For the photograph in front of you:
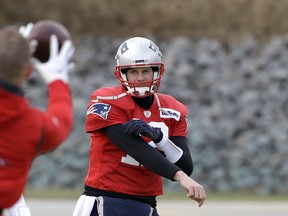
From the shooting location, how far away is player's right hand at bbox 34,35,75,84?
4895 mm

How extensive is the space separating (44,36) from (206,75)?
1637cm

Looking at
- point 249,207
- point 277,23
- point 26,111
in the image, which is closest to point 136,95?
point 26,111

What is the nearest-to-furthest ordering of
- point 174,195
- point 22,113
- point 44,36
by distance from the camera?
point 22,113
point 44,36
point 174,195

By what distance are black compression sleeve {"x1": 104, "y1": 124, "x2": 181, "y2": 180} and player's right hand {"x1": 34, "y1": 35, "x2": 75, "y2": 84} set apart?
4.44 ft

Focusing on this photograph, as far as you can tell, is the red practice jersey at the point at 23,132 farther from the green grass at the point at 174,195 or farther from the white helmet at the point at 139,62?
the green grass at the point at 174,195

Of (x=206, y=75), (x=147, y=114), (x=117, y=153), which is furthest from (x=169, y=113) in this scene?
(x=206, y=75)

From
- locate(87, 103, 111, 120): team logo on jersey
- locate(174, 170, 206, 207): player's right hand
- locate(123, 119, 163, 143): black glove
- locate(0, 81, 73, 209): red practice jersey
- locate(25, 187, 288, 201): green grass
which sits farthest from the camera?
locate(25, 187, 288, 201): green grass

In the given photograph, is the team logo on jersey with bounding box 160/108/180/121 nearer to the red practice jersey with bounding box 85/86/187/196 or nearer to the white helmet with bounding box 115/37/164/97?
the red practice jersey with bounding box 85/86/187/196

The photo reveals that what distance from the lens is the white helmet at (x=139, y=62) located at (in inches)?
252

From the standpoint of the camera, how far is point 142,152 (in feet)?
20.3

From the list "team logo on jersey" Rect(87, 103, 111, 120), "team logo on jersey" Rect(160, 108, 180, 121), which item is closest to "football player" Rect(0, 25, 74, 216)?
"team logo on jersey" Rect(87, 103, 111, 120)

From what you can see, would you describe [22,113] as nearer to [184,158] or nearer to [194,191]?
[194,191]

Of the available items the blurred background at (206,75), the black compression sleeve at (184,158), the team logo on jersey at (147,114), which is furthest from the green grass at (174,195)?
the team logo on jersey at (147,114)

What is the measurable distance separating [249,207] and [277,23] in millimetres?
7356
